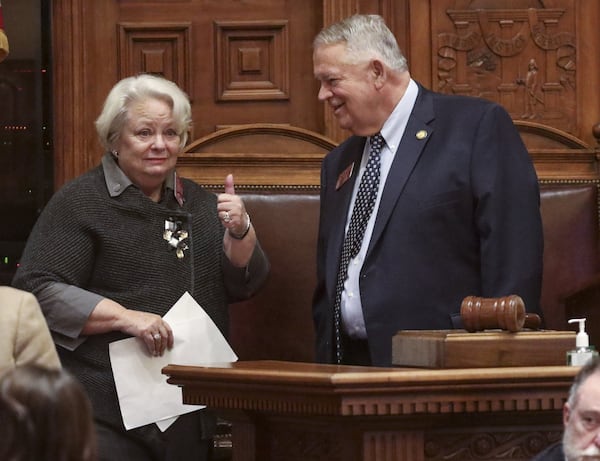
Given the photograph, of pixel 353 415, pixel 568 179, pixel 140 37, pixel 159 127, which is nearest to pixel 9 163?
pixel 140 37

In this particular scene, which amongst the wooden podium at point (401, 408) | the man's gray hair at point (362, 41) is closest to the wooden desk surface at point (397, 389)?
the wooden podium at point (401, 408)

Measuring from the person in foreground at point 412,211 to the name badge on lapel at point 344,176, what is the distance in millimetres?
18

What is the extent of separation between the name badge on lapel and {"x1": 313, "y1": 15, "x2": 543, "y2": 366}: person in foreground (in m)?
0.02

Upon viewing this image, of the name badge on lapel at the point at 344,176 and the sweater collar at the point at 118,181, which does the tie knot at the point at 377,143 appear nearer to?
the name badge on lapel at the point at 344,176

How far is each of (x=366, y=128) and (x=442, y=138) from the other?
232 millimetres

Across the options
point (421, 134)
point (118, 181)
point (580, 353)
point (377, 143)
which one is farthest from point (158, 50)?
point (580, 353)

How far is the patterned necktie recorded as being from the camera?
3.28 metres

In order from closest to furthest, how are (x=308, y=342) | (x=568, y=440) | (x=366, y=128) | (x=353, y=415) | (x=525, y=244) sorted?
(x=568, y=440)
(x=353, y=415)
(x=525, y=244)
(x=366, y=128)
(x=308, y=342)

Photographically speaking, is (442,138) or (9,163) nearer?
(442,138)

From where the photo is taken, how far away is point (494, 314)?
2.45 metres

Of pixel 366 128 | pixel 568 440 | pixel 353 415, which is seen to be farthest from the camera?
pixel 366 128

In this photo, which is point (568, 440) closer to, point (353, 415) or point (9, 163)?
point (353, 415)

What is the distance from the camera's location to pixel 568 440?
2043 millimetres

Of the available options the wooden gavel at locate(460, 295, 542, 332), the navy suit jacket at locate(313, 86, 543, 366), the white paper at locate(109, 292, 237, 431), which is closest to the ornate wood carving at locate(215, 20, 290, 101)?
the navy suit jacket at locate(313, 86, 543, 366)
